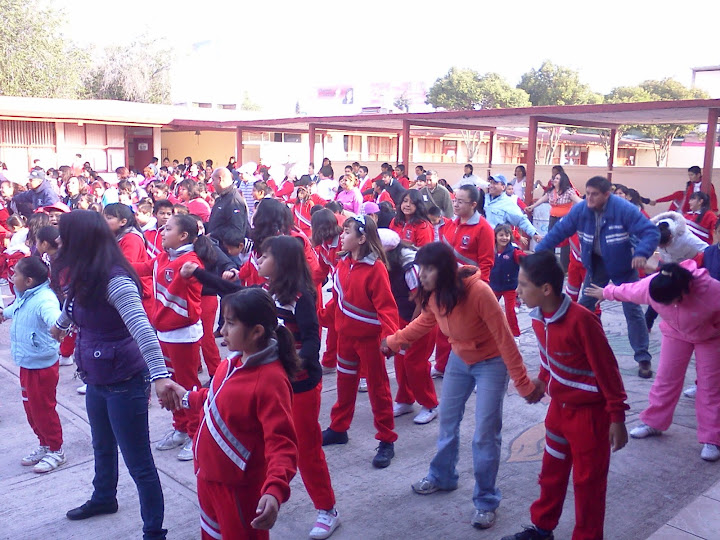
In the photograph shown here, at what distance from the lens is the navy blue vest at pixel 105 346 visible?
3207 mm

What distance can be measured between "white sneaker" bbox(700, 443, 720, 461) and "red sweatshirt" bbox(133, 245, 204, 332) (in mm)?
3492

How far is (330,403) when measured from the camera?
18.1ft

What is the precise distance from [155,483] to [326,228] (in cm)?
248

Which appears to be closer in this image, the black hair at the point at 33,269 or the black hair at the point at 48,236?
the black hair at the point at 33,269

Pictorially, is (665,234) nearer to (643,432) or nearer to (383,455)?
(643,432)

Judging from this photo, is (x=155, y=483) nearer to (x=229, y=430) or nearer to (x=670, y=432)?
(x=229, y=430)

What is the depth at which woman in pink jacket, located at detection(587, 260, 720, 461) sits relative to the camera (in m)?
3.91

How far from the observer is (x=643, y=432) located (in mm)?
4758

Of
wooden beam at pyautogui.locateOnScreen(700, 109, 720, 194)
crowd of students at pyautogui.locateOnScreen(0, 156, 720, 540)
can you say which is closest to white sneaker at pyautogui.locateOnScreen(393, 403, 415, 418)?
crowd of students at pyautogui.locateOnScreen(0, 156, 720, 540)

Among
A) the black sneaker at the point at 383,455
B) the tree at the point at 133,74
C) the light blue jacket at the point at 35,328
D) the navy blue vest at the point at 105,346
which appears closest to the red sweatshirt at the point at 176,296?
the light blue jacket at the point at 35,328

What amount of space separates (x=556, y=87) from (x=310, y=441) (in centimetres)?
4345

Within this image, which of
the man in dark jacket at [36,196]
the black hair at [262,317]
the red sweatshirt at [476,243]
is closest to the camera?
the black hair at [262,317]

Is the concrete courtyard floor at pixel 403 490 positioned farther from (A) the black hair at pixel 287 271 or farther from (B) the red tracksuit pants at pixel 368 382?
(A) the black hair at pixel 287 271

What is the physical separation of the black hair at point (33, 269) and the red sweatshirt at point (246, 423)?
2.37 m
